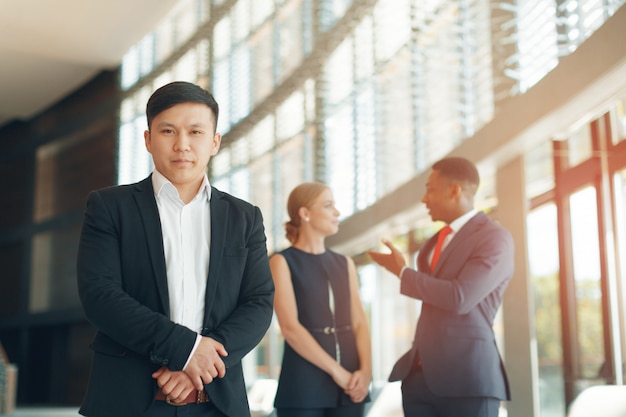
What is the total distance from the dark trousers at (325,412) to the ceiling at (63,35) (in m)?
4.56

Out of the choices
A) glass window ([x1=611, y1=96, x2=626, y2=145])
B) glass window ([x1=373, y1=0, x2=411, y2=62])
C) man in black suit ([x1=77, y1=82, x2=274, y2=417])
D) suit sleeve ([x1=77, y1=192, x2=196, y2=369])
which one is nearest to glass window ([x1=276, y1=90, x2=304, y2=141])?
glass window ([x1=373, y1=0, x2=411, y2=62])

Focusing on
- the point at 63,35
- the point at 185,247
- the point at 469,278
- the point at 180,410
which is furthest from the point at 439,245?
the point at 63,35

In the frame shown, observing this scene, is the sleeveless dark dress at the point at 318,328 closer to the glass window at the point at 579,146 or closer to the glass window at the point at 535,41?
the glass window at the point at 579,146

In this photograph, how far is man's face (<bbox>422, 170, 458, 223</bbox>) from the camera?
317 cm

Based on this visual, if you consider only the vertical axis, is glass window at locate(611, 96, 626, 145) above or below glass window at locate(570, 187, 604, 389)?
above

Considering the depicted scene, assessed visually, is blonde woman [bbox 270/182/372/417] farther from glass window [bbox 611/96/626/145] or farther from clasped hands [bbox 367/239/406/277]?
glass window [bbox 611/96/626/145]

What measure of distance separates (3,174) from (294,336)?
13.7 meters

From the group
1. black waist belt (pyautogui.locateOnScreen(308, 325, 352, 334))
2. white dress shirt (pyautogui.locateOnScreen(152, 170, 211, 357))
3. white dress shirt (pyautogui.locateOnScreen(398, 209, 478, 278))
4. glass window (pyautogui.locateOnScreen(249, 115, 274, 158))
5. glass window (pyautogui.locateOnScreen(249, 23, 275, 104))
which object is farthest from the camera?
glass window (pyautogui.locateOnScreen(249, 23, 275, 104))

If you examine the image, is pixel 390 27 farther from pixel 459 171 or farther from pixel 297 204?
pixel 459 171

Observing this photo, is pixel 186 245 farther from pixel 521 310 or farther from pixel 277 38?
pixel 277 38

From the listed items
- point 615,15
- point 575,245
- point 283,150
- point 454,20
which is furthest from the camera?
point 283,150

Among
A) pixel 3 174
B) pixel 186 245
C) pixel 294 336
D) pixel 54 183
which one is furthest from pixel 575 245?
pixel 3 174

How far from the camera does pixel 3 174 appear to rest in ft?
51.5

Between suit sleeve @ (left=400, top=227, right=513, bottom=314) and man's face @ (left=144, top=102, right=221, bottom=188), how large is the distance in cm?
121
